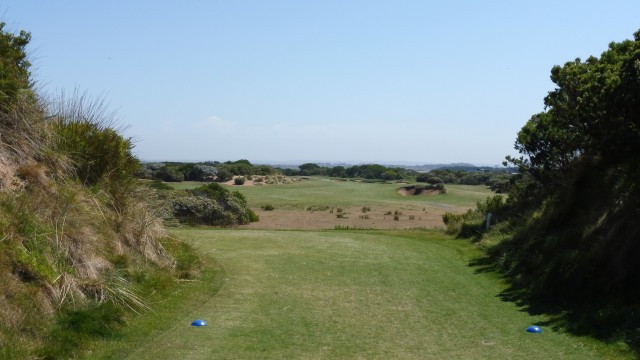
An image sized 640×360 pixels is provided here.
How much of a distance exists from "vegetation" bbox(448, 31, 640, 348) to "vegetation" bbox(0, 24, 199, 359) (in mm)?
6775

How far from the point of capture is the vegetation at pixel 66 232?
786cm

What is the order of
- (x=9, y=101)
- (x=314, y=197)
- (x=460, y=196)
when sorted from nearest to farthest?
1. (x=9, y=101)
2. (x=314, y=197)
3. (x=460, y=196)

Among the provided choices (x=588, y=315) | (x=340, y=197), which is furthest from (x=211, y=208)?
(x=340, y=197)

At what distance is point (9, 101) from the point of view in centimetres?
1087

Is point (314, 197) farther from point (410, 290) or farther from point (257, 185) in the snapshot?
point (410, 290)

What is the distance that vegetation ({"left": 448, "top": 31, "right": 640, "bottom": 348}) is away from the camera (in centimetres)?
1045

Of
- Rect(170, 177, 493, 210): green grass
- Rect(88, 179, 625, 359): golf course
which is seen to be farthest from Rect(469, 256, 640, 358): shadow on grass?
Rect(170, 177, 493, 210): green grass

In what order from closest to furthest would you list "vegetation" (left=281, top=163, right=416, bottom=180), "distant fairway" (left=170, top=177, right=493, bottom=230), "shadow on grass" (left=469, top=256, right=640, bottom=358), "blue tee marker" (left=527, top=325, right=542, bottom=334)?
"shadow on grass" (left=469, top=256, right=640, bottom=358) → "blue tee marker" (left=527, top=325, right=542, bottom=334) → "distant fairway" (left=170, top=177, right=493, bottom=230) → "vegetation" (left=281, top=163, right=416, bottom=180)

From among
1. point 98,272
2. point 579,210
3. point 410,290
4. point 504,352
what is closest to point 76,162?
point 98,272

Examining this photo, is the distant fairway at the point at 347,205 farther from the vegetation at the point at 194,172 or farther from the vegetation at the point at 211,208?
the vegetation at the point at 194,172

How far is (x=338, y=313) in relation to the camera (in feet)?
34.6

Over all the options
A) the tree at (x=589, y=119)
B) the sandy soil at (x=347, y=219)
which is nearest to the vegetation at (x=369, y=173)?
the sandy soil at (x=347, y=219)

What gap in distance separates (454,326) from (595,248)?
375 centimetres

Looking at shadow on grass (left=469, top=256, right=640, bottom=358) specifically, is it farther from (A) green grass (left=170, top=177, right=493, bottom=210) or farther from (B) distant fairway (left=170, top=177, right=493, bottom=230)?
(A) green grass (left=170, top=177, right=493, bottom=210)
